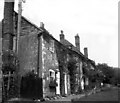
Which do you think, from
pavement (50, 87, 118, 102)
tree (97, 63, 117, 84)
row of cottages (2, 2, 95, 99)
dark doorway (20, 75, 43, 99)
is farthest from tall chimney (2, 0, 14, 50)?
tree (97, 63, 117, 84)

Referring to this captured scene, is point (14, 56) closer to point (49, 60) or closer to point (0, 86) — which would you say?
point (0, 86)

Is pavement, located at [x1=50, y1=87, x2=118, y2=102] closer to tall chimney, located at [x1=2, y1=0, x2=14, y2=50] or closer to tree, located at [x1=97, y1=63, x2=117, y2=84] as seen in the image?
tall chimney, located at [x1=2, y1=0, x2=14, y2=50]

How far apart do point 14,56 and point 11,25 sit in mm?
4490

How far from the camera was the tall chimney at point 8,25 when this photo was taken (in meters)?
24.4

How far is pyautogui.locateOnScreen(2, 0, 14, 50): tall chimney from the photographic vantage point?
24.4 meters

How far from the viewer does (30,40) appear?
83.9 ft

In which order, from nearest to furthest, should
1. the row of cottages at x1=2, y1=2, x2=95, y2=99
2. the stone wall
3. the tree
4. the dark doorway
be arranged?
1. the dark doorway
2. the row of cottages at x1=2, y1=2, x2=95, y2=99
3. the stone wall
4. the tree

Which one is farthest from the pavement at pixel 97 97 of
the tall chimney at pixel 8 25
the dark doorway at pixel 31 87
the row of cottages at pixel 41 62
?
the tall chimney at pixel 8 25

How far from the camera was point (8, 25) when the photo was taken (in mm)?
24906

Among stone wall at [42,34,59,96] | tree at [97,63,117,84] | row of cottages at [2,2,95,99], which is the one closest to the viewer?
row of cottages at [2,2,95,99]

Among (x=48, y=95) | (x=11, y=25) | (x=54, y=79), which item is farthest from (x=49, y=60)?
(x=11, y=25)

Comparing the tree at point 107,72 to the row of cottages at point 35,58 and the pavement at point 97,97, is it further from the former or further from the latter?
the pavement at point 97,97

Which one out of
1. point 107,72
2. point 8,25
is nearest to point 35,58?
point 8,25

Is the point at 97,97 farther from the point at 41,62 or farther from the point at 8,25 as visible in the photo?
the point at 8,25
